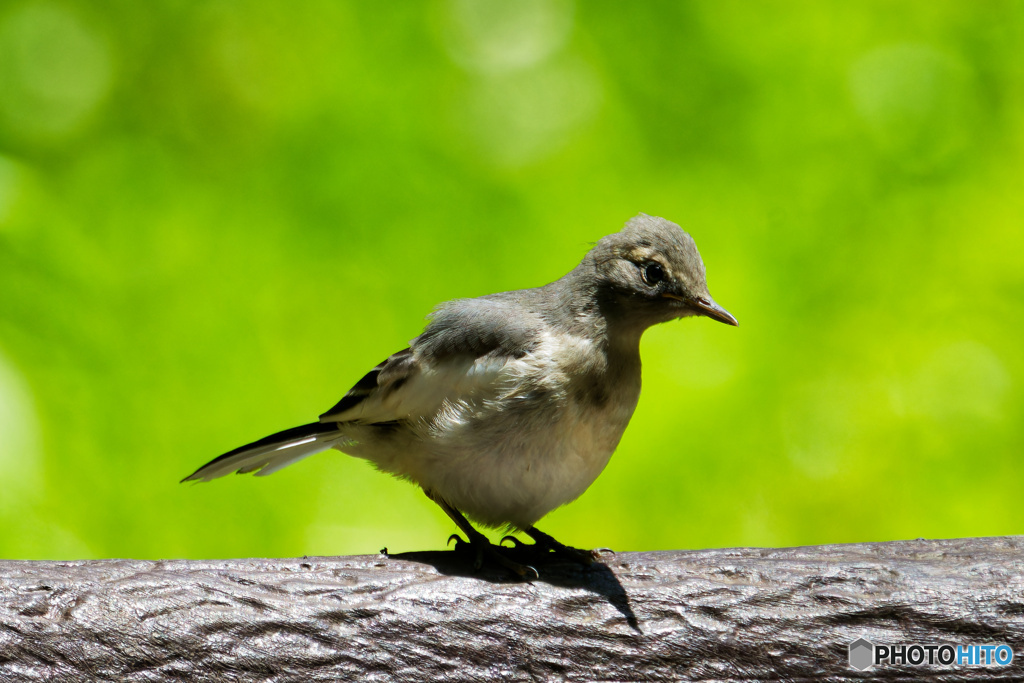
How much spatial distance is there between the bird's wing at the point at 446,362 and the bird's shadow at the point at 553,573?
32 cm

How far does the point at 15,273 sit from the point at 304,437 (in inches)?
50.7

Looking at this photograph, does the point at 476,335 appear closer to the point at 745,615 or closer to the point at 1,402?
the point at 745,615

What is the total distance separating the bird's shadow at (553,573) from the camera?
73.8 inches

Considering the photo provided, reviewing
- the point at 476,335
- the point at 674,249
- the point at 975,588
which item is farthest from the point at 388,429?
the point at 975,588

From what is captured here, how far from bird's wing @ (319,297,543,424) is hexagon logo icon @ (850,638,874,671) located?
879 mm

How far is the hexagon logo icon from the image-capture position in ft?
5.90

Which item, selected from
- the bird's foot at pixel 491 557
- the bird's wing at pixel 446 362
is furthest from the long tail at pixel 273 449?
the bird's foot at pixel 491 557

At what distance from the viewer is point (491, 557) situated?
2.02 metres

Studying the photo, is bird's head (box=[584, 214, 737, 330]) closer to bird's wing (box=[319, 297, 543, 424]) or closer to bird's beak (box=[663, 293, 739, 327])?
bird's beak (box=[663, 293, 739, 327])

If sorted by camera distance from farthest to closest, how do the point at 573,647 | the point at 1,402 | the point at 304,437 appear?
the point at 1,402
the point at 304,437
the point at 573,647

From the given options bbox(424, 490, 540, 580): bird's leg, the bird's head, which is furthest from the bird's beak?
bbox(424, 490, 540, 580): bird's leg

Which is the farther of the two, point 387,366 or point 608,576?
point 387,366

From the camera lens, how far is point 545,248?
2998 millimetres
